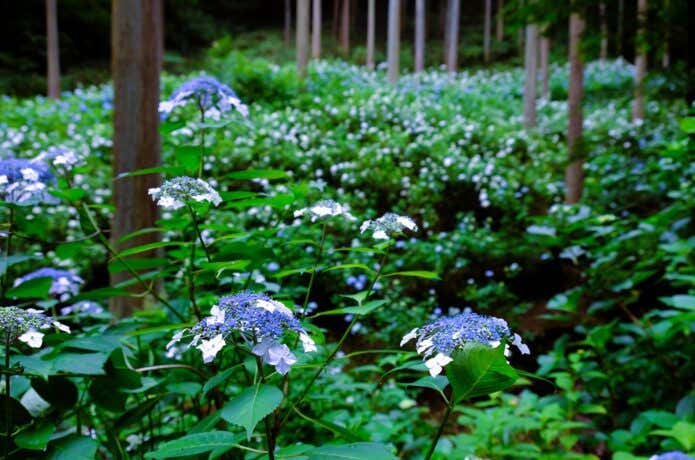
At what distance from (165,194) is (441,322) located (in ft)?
1.67

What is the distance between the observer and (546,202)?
594 centimetres

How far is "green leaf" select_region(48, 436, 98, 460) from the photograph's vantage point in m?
0.89

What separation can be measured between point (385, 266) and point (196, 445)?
3.95 meters

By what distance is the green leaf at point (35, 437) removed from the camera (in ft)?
2.85

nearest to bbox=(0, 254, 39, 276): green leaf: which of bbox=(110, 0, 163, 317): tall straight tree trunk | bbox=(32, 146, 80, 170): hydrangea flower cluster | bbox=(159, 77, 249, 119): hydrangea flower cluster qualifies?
bbox=(32, 146, 80, 170): hydrangea flower cluster

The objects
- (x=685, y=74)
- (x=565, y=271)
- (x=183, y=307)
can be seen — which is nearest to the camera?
(x=183, y=307)

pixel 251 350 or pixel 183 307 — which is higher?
pixel 251 350

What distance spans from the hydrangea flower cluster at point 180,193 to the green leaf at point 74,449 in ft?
1.40

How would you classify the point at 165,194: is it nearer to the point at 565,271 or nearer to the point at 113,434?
the point at 113,434

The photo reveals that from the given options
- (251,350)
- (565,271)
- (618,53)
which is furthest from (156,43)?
(565,271)

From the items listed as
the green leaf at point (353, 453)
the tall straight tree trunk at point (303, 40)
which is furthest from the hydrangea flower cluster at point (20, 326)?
the tall straight tree trunk at point (303, 40)

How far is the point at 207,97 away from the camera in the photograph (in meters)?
1.31

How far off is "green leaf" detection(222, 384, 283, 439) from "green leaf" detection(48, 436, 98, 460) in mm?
361

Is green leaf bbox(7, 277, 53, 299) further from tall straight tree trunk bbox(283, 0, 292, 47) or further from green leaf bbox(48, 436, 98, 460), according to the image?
tall straight tree trunk bbox(283, 0, 292, 47)
